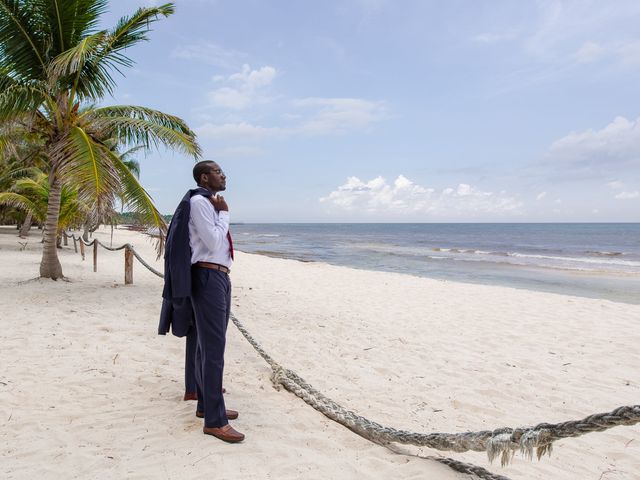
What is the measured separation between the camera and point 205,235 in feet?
8.24

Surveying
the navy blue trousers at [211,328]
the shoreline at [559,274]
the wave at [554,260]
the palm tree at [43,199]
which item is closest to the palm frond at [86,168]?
the navy blue trousers at [211,328]

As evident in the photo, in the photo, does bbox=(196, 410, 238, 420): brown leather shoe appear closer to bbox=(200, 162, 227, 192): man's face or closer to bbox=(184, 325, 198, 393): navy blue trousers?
bbox=(184, 325, 198, 393): navy blue trousers

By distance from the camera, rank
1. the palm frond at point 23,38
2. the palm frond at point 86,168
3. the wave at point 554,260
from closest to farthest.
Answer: the palm frond at point 86,168 → the palm frond at point 23,38 → the wave at point 554,260

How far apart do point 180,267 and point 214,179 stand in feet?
2.07

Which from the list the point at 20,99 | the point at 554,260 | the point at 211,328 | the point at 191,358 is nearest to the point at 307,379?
the point at 191,358

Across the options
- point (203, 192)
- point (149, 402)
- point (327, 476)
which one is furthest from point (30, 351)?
point (327, 476)

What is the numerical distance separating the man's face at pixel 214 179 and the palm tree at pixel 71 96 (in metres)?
4.85

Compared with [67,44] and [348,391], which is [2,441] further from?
[67,44]

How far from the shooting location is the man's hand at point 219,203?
264 cm

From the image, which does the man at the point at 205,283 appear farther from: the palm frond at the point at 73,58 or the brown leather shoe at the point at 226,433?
the palm frond at the point at 73,58

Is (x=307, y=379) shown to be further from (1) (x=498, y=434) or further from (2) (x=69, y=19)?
(2) (x=69, y=19)

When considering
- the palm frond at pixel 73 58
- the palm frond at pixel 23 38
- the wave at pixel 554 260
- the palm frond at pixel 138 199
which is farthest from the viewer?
the wave at pixel 554 260

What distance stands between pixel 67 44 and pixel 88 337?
5.58 meters

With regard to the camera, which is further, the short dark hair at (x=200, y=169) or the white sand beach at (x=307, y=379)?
the short dark hair at (x=200, y=169)
